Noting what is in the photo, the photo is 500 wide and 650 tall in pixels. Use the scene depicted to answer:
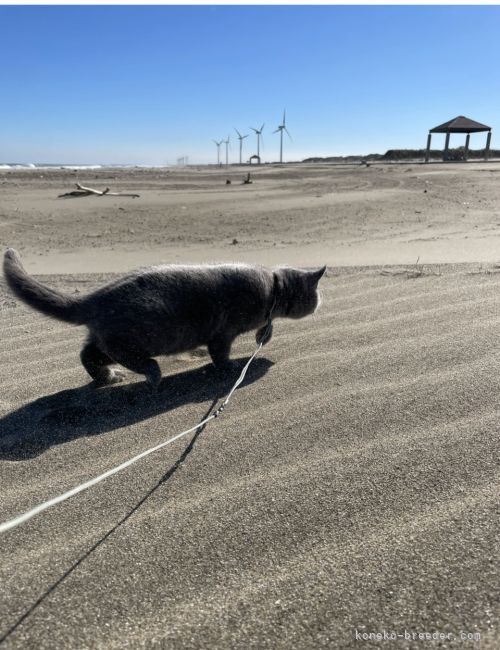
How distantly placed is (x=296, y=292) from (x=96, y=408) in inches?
85.8

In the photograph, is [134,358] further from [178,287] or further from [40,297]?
[40,297]

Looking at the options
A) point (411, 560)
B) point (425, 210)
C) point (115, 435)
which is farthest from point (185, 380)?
point (425, 210)

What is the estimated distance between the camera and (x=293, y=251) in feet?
30.2

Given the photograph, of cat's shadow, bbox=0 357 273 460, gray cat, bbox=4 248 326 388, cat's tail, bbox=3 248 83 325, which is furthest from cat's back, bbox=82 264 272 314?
cat's shadow, bbox=0 357 273 460

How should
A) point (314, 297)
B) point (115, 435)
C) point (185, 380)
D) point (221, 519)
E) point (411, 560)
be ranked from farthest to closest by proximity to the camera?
1. point (314, 297)
2. point (185, 380)
3. point (115, 435)
4. point (221, 519)
5. point (411, 560)

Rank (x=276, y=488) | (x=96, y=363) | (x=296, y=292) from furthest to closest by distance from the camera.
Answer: (x=296, y=292) < (x=96, y=363) < (x=276, y=488)

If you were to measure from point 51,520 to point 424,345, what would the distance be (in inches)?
121

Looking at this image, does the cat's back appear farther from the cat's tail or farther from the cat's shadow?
the cat's shadow

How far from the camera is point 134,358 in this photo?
3627 millimetres

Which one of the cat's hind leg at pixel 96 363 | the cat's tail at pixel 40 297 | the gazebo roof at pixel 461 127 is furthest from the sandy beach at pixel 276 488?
the gazebo roof at pixel 461 127

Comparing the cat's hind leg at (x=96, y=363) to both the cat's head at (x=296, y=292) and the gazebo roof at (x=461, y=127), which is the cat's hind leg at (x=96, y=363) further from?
the gazebo roof at (x=461, y=127)

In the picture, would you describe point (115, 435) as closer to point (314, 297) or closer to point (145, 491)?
point (145, 491)

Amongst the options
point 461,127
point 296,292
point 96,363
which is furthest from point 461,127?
point 96,363

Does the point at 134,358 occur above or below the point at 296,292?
below
